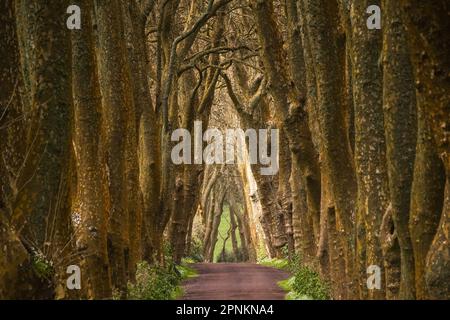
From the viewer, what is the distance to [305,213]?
21.4 meters

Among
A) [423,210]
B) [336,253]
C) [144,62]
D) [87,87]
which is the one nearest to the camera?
[423,210]

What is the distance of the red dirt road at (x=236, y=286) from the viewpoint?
1678 cm

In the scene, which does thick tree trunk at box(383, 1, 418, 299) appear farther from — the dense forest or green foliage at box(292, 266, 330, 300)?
green foliage at box(292, 266, 330, 300)

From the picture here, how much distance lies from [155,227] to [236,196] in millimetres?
45192

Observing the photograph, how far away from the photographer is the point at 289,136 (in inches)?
626

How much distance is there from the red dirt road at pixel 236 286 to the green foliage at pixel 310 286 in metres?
0.39

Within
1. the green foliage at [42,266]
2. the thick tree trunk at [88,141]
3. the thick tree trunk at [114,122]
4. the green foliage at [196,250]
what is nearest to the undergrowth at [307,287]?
the thick tree trunk at [114,122]

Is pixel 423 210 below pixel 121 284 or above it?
above

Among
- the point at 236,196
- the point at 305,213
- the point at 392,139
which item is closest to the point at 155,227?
the point at 305,213

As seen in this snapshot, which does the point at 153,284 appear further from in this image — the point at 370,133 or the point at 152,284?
the point at 370,133

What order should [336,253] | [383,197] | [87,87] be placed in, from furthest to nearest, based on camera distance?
1. [336,253]
2. [87,87]
3. [383,197]

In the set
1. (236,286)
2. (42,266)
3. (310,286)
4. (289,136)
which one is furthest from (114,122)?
(42,266)

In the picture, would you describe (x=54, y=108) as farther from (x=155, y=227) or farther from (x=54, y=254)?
(x=155, y=227)

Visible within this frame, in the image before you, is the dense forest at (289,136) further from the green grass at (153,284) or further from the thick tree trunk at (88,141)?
the green grass at (153,284)
